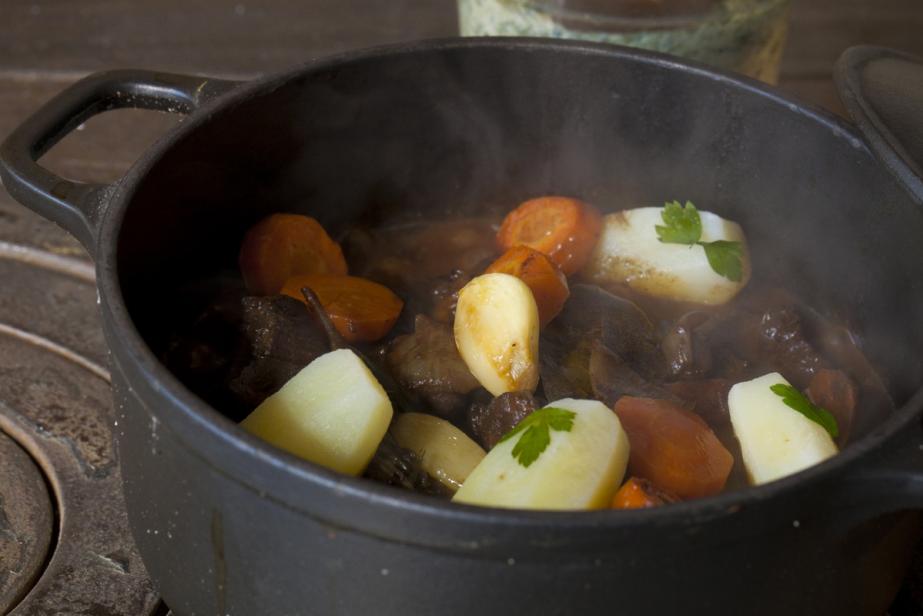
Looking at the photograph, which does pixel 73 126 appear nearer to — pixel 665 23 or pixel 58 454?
pixel 58 454

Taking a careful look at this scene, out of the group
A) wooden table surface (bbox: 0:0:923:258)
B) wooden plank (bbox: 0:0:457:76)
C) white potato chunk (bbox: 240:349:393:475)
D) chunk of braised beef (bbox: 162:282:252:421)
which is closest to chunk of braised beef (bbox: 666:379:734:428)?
white potato chunk (bbox: 240:349:393:475)

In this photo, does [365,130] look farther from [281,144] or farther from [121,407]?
[121,407]

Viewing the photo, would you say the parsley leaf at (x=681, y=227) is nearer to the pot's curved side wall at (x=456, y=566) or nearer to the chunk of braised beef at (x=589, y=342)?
the chunk of braised beef at (x=589, y=342)

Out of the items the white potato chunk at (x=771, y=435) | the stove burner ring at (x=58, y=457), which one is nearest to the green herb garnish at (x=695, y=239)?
the white potato chunk at (x=771, y=435)

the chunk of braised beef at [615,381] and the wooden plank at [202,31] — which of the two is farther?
the wooden plank at [202,31]

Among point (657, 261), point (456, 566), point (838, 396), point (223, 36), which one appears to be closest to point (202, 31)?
point (223, 36)

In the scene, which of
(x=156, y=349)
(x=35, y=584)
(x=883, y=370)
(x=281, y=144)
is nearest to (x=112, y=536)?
(x=35, y=584)
